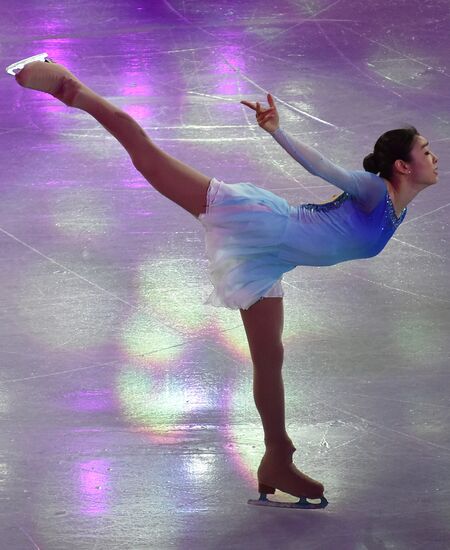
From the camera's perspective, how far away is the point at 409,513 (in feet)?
12.3

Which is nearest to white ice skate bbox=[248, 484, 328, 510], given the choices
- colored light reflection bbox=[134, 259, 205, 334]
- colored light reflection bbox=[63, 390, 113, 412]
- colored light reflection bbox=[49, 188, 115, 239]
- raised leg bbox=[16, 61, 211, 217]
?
colored light reflection bbox=[63, 390, 113, 412]

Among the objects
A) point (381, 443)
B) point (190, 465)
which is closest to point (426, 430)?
point (381, 443)

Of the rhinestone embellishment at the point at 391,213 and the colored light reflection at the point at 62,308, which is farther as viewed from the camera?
the colored light reflection at the point at 62,308

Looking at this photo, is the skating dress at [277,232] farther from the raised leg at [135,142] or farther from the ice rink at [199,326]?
the ice rink at [199,326]

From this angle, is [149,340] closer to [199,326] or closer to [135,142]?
[199,326]

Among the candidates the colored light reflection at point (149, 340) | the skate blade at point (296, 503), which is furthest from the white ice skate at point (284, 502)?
the colored light reflection at point (149, 340)

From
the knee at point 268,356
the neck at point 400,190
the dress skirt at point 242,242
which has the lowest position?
the knee at point 268,356

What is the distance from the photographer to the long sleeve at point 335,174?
148 inches

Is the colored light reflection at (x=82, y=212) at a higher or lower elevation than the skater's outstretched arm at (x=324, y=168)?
lower

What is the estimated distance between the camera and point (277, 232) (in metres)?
3.90

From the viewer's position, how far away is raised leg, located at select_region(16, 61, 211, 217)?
13.0ft

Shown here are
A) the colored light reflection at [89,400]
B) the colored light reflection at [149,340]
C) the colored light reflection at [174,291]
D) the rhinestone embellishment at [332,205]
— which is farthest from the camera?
the colored light reflection at [174,291]

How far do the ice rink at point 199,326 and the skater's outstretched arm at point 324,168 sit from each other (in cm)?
92

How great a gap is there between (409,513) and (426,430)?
1.86 ft
